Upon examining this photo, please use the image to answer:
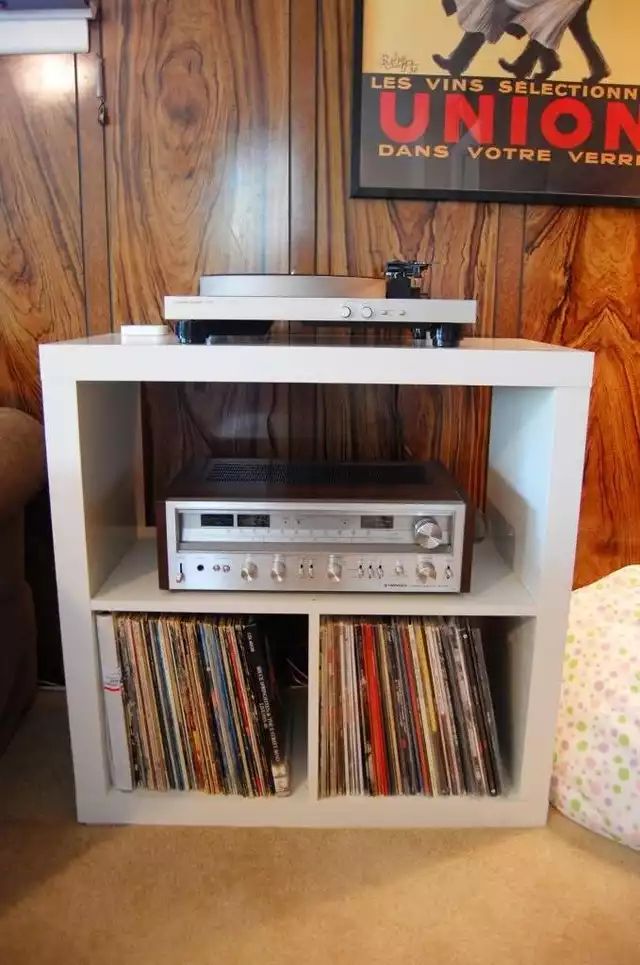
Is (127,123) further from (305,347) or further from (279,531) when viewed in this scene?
(279,531)

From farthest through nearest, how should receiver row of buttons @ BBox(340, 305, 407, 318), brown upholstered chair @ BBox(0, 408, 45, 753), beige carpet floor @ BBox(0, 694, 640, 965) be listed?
1. brown upholstered chair @ BBox(0, 408, 45, 753)
2. receiver row of buttons @ BBox(340, 305, 407, 318)
3. beige carpet floor @ BBox(0, 694, 640, 965)

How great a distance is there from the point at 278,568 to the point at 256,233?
25.8 inches

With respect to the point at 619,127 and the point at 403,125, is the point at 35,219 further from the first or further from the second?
the point at 619,127

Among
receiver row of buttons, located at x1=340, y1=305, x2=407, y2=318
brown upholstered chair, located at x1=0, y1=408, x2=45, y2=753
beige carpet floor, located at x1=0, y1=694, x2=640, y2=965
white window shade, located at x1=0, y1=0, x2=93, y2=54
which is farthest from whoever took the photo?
white window shade, located at x1=0, y1=0, x2=93, y2=54

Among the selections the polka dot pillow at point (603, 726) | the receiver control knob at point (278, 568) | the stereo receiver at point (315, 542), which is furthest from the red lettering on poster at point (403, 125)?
the polka dot pillow at point (603, 726)

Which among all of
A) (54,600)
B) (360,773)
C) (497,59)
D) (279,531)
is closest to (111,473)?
(279,531)

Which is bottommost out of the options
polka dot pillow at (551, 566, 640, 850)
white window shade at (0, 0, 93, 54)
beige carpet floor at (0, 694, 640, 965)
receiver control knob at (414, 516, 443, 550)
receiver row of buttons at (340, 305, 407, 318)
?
beige carpet floor at (0, 694, 640, 965)

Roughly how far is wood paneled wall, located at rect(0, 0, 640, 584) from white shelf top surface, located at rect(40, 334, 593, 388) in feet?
1.47

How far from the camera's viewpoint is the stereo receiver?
1092mm

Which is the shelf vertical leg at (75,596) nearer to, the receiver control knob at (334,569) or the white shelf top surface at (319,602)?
the white shelf top surface at (319,602)

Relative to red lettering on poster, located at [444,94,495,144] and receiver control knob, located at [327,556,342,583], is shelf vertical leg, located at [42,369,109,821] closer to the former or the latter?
receiver control knob, located at [327,556,342,583]

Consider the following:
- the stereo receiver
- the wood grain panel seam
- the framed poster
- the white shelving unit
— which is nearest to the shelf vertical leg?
the white shelving unit

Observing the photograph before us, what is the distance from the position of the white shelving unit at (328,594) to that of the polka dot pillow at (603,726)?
0.21 feet

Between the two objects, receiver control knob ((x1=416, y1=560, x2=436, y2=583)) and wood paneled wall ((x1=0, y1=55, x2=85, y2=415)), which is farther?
wood paneled wall ((x1=0, y1=55, x2=85, y2=415))
